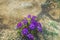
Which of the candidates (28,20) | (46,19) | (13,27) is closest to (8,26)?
(13,27)

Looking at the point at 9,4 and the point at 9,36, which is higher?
the point at 9,4

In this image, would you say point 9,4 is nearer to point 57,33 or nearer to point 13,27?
point 13,27

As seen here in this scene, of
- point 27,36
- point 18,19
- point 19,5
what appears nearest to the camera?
point 27,36

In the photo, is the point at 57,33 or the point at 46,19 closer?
the point at 57,33

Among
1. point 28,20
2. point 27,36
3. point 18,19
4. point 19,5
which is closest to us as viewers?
point 27,36

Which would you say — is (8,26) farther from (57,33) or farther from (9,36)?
(57,33)

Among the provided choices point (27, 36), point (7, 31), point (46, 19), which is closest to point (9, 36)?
point (7, 31)

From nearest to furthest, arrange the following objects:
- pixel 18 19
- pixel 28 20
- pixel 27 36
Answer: pixel 27 36 < pixel 28 20 < pixel 18 19

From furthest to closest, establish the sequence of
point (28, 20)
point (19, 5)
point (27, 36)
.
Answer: point (19, 5) < point (28, 20) < point (27, 36)

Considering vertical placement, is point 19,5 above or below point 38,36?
above
